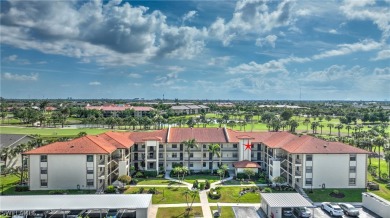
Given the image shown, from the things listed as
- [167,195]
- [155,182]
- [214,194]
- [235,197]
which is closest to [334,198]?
[235,197]

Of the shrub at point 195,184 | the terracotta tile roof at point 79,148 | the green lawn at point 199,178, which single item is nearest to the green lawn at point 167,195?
the shrub at point 195,184

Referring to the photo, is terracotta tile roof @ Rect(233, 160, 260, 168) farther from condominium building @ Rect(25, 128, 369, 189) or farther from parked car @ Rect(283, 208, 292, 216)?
parked car @ Rect(283, 208, 292, 216)

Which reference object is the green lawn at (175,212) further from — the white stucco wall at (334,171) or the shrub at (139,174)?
the white stucco wall at (334,171)

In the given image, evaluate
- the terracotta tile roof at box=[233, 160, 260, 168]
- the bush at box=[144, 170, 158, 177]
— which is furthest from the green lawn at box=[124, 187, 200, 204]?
the terracotta tile roof at box=[233, 160, 260, 168]

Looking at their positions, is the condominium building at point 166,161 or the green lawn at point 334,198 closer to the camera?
the green lawn at point 334,198

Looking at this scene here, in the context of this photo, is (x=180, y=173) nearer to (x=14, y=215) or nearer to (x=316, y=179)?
(x=316, y=179)

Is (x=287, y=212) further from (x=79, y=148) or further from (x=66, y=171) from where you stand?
(x=66, y=171)

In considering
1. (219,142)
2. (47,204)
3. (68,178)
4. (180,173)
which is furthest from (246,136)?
(47,204)

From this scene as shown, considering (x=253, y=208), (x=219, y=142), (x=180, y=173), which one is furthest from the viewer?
(x=219, y=142)
